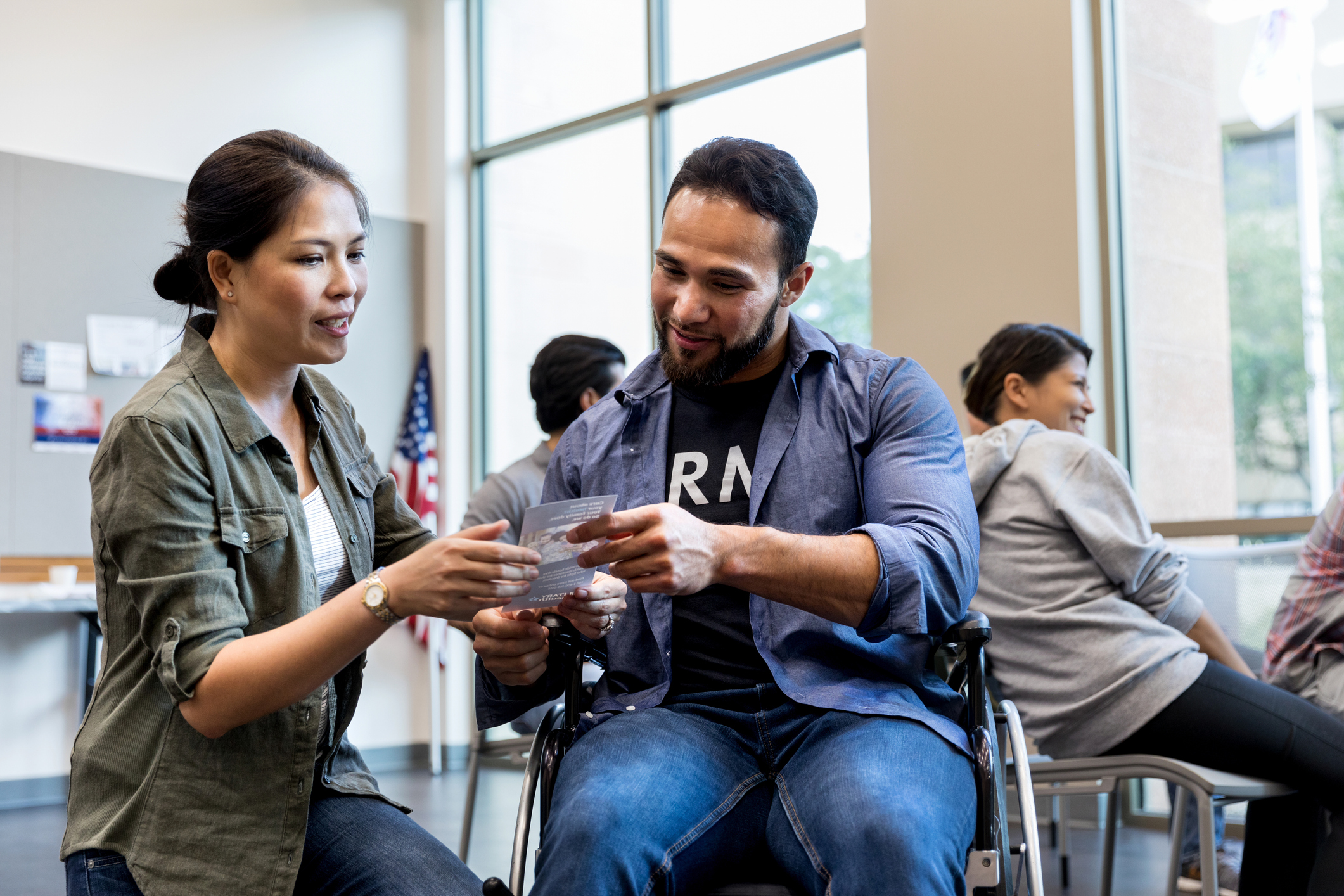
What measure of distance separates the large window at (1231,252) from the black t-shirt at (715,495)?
2.87m

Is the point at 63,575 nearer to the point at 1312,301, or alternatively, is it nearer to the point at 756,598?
the point at 756,598

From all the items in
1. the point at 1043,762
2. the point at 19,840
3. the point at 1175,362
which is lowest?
the point at 19,840

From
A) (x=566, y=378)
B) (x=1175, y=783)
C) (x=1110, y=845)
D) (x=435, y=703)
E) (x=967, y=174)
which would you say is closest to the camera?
(x=1175, y=783)

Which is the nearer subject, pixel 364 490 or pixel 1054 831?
pixel 364 490

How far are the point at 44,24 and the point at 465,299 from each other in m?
2.40

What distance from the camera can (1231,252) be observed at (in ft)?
13.9

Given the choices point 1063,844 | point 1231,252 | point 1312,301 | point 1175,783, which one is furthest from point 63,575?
point 1312,301

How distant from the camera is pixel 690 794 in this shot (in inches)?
58.8

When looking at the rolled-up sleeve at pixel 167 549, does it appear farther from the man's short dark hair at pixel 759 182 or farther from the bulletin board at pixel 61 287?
the bulletin board at pixel 61 287

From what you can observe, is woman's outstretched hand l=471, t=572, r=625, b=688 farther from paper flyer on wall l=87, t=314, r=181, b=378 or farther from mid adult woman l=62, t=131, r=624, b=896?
paper flyer on wall l=87, t=314, r=181, b=378

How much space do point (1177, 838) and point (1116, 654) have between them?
50 centimetres

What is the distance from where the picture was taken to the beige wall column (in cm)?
442

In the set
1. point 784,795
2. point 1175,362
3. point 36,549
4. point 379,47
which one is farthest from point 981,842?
point 379,47

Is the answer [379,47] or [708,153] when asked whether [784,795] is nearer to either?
[708,153]
